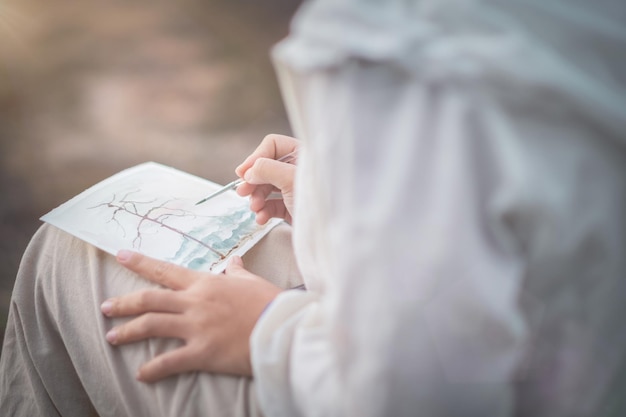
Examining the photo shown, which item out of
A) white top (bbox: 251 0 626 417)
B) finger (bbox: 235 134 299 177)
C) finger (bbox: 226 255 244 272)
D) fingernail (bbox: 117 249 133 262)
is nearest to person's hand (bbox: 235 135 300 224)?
finger (bbox: 235 134 299 177)

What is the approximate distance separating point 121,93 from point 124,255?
1.35 metres

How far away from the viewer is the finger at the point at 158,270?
681 mm

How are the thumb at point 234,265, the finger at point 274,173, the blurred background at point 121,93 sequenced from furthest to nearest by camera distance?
the blurred background at point 121,93
the finger at point 274,173
the thumb at point 234,265

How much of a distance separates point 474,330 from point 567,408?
17cm

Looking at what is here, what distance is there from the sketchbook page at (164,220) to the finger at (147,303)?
0.11 metres

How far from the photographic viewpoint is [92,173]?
5.20 feet

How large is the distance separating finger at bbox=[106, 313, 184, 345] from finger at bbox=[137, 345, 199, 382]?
0.10 feet

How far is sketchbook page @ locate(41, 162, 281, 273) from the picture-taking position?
78 centimetres

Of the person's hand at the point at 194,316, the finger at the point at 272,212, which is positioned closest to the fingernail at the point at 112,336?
the person's hand at the point at 194,316

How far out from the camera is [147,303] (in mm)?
647

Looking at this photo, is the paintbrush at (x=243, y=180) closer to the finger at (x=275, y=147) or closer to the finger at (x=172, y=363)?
the finger at (x=275, y=147)

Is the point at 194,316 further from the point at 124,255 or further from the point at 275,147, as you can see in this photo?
the point at 275,147

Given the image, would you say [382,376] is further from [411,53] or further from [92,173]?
[92,173]

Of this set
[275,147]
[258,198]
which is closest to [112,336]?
[258,198]
